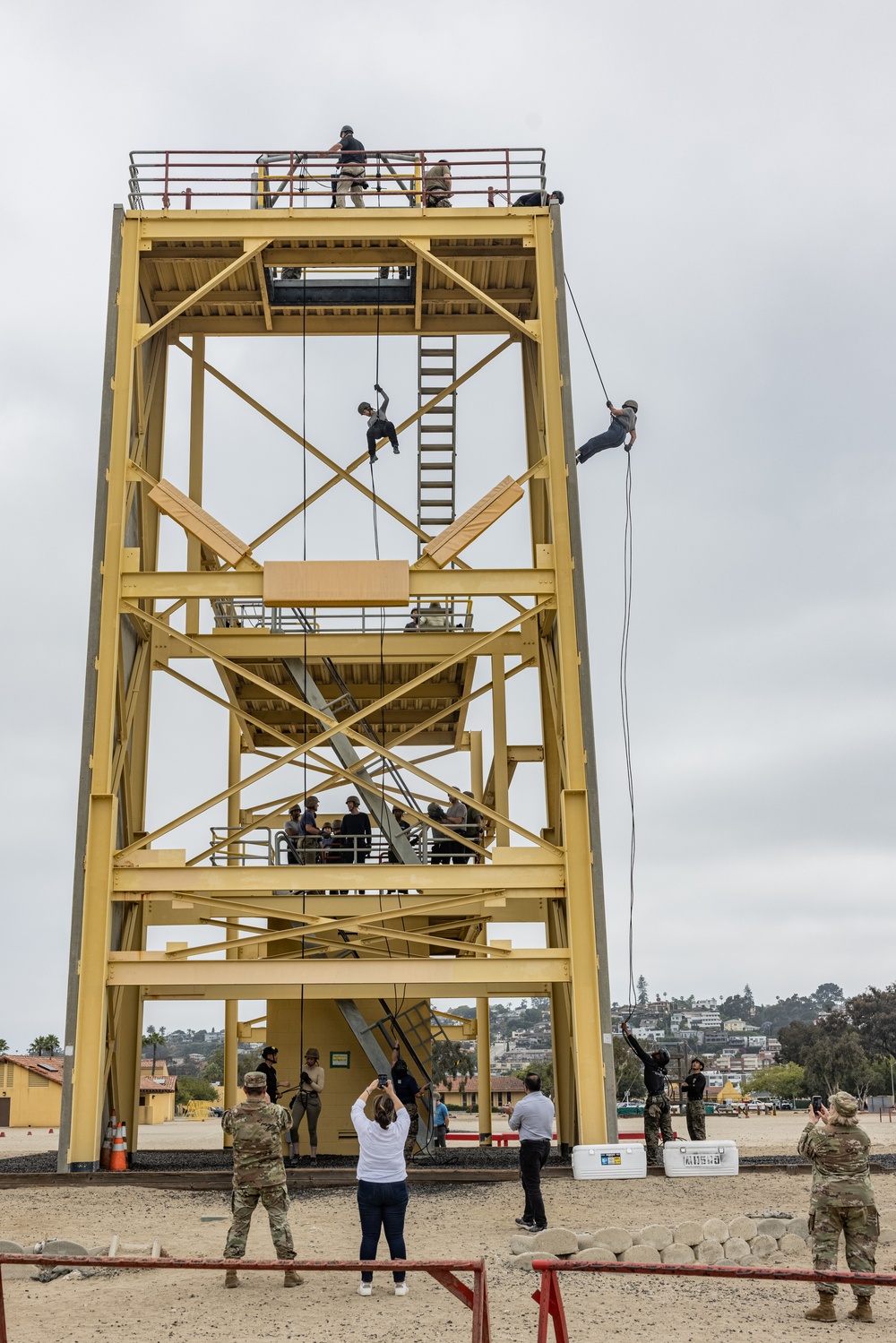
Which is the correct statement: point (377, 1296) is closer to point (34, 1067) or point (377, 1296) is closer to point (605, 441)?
point (605, 441)

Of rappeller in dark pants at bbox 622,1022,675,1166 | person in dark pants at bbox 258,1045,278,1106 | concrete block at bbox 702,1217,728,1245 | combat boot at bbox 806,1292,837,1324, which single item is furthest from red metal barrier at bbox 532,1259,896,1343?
person in dark pants at bbox 258,1045,278,1106

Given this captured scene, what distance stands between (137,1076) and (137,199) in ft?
45.8

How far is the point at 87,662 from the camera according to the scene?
20688 millimetres

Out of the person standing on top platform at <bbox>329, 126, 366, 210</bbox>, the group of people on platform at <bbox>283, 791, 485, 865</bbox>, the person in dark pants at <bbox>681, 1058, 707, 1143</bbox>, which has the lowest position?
the person in dark pants at <bbox>681, 1058, 707, 1143</bbox>

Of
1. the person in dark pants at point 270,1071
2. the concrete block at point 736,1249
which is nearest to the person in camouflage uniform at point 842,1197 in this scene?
the concrete block at point 736,1249

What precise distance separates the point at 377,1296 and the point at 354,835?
38.0 feet

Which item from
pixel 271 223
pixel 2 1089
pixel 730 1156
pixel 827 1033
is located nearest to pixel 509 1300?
pixel 730 1156

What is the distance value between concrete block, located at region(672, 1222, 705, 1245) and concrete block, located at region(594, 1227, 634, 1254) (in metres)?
0.48

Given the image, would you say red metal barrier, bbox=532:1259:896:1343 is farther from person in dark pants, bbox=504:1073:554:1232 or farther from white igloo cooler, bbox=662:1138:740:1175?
white igloo cooler, bbox=662:1138:740:1175

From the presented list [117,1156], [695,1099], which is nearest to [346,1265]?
[117,1156]

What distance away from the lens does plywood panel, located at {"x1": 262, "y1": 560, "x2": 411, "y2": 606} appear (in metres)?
20.2

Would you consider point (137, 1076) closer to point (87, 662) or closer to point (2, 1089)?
point (87, 662)

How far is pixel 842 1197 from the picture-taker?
33.6ft

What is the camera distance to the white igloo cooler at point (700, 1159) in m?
Result: 17.7
